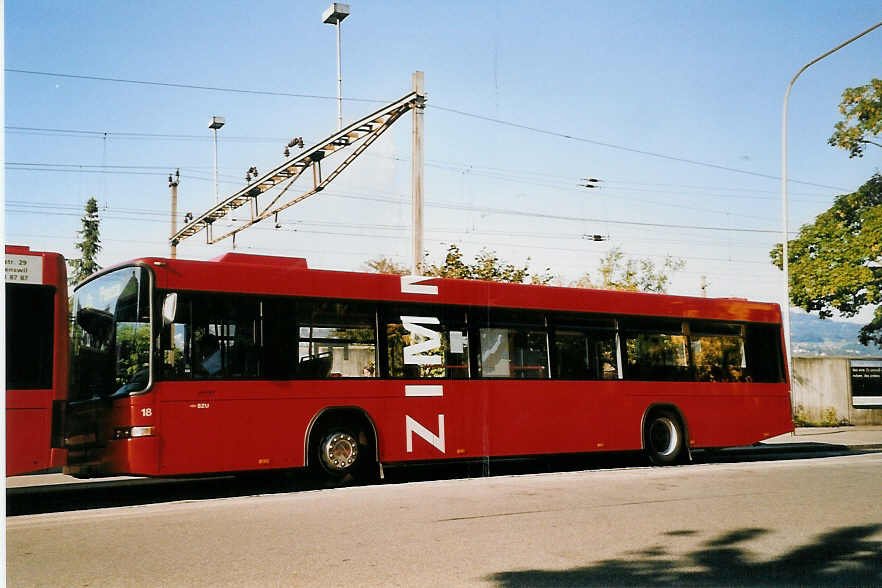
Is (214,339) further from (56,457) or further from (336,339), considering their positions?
(56,457)

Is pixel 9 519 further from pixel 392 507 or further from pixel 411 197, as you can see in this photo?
pixel 411 197

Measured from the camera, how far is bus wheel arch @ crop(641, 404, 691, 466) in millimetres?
16281

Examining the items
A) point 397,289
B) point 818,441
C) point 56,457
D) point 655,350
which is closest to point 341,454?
point 397,289

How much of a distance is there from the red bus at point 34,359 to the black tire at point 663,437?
33.0 ft

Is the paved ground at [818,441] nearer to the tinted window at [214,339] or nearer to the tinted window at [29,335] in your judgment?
the tinted window at [214,339]

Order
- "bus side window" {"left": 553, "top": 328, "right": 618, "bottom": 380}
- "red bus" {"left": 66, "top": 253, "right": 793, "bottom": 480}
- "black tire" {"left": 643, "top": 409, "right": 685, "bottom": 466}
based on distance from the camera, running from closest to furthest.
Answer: "red bus" {"left": 66, "top": 253, "right": 793, "bottom": 480} < "bus side window" {"left": 553, "top": 328, "right": 618, "bottom": 380} < "black tire" {"left": 643, "top": 409, "right": 685, "bottom": 466}

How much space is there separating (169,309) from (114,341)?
0.78 metres

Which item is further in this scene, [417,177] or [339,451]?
[417,177]

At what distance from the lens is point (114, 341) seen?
11242 millimetres

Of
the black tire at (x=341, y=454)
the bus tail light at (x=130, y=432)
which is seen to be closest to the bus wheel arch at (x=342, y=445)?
the black tire at (x=341, y=454)

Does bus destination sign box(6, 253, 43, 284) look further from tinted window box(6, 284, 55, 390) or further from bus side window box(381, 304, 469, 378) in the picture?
bus side window box(381, 304, 469, 378)

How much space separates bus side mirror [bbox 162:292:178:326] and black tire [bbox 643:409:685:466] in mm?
8812

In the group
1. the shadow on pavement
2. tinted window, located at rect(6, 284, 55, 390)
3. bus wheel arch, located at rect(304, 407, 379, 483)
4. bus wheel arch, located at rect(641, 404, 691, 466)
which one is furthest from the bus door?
bus wheel arch, located at rect(641, 404, 691, 466)

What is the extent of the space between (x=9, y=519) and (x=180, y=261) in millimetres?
3728
